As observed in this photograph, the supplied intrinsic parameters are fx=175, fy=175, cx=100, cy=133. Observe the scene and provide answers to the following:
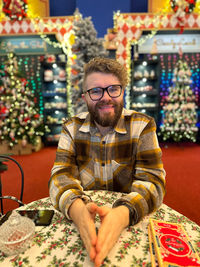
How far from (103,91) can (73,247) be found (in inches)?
33.9

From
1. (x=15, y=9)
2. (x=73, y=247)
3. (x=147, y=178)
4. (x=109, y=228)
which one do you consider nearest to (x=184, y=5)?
(x=15, y=9)

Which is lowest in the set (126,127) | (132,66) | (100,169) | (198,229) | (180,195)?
(180,195)

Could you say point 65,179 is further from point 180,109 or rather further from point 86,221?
point 180,109

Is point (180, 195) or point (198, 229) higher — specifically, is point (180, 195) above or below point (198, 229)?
below

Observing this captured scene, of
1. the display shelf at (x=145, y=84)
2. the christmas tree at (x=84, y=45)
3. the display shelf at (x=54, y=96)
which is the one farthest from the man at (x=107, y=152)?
the display shelf at (x=145, y=84)

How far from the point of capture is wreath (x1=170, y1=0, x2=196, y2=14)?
4560 millimetres

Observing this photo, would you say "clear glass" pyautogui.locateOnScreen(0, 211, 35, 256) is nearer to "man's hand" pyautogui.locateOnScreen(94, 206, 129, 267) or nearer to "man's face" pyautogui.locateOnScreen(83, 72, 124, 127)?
"man's hand" pyautogui.locateOnScreen(94, 206, 129, 267)

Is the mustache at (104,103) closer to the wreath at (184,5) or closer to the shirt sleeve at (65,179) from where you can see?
the shirt sleeve at (65,179)

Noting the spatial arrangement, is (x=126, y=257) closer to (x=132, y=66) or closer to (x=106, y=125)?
(x=106, y=125)

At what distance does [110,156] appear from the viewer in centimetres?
121

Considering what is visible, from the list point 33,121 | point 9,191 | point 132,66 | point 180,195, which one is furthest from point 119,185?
point 132,66

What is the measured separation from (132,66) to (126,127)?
4246 millimetres

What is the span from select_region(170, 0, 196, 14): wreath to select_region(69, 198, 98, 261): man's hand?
566 centimetres

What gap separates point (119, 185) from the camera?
1250mm
